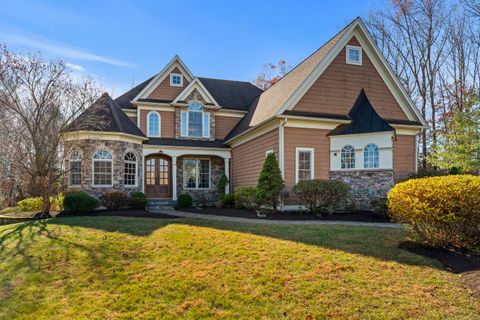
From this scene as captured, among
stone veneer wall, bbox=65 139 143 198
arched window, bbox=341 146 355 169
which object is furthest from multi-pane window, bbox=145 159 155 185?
arched window, bbox=341 146 355 169

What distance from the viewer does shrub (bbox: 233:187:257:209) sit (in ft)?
43.5

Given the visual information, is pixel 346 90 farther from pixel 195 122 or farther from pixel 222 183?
pixel 195 122

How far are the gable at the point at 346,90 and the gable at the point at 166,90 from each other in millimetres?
8416

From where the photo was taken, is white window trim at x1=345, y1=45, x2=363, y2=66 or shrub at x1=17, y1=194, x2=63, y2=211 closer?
shrub at x1=17, y1=194, x2=63, y2=211

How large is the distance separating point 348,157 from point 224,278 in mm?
9693

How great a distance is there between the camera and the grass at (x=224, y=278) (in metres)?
4.40

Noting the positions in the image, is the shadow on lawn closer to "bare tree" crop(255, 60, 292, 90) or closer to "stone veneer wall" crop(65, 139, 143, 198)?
"stone veneer wall" crop(65, 139, 143, 198)

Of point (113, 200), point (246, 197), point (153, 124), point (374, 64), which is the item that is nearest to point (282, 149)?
point (246, 197)

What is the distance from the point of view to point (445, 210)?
617cm

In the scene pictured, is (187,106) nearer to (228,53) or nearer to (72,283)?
(228,53)

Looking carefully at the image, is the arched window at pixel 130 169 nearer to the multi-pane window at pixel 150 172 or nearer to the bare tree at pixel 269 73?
the multi-pane window at pixel 150 172

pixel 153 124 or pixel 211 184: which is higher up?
pixel 153 124

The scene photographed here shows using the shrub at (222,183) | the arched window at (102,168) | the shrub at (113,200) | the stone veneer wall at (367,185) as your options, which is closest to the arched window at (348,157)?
the stone veneer wall at (367,185)

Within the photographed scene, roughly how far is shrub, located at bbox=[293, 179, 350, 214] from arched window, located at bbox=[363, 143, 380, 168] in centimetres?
160
